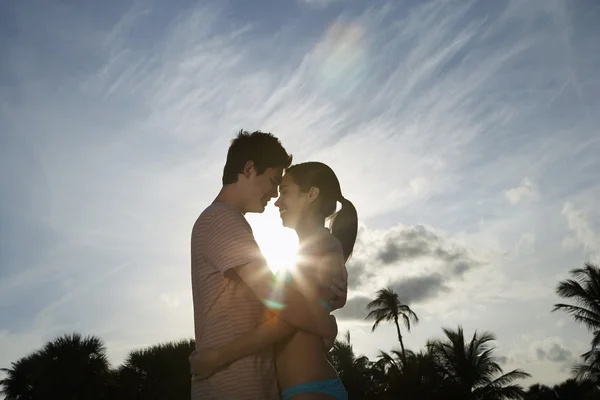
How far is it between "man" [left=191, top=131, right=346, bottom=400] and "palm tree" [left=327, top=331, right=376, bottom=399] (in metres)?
28.2

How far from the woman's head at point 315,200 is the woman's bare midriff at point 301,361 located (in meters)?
0.91

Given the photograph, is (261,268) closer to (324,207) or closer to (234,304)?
(234,304)

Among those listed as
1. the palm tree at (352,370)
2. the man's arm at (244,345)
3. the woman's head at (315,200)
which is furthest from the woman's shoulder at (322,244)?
the palm tree at (352,370)

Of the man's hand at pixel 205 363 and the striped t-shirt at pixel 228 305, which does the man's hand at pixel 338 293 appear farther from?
the man's hand at pixel 205 363

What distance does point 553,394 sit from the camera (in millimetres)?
68188

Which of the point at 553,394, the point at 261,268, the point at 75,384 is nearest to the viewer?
the point at 261,268

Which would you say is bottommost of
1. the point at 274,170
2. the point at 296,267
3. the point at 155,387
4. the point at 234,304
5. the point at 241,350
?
the point at 241,350

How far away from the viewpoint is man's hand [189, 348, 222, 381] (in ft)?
7.86

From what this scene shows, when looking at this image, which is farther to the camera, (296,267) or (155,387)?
(155,387)

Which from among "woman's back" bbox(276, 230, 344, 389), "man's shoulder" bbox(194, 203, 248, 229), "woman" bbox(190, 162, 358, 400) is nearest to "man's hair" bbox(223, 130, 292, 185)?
"man's shoulder" bbox(194, 203, 248, 229)

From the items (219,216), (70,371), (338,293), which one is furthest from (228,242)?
(70,371)

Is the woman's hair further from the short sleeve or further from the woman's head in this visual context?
the short sleeve

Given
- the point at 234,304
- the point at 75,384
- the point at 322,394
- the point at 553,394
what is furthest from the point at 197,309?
the point at 553,394

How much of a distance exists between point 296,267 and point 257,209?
0.36 m
